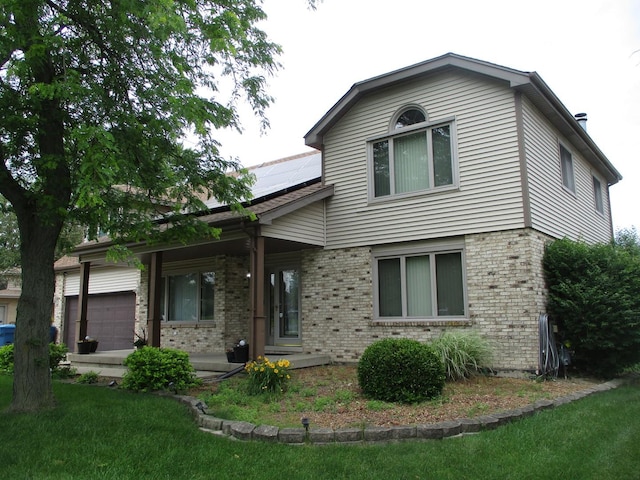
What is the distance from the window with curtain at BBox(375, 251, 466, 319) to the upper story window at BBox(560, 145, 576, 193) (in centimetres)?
383

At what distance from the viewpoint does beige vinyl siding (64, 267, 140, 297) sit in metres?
17.5

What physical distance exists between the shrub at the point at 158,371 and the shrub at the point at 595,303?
661 centimetres

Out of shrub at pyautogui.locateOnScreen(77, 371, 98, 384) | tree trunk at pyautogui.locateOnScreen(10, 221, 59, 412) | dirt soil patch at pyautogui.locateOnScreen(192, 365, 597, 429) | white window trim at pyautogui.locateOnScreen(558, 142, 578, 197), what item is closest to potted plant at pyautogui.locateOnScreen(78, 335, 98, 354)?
shrub at pyautogui.locateOnScreen(77, 371, 98, 384)

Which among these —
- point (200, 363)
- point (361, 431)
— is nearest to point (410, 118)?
point (200, 363)

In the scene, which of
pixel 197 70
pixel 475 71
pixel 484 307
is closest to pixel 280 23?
pixel 197 70

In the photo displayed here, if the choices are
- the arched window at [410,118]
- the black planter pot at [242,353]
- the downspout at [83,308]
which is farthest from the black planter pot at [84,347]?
the arched window at [410,118]

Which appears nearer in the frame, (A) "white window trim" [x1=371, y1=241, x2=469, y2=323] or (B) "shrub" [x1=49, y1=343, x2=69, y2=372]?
(A) "white window trim" [x1=371, y1=241, x2=469, y2=323]

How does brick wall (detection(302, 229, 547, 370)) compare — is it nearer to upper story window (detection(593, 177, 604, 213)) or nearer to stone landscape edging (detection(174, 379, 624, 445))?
stone landscape edging (detection(174, 379, 624, 445))

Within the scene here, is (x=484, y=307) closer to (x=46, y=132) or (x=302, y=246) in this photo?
(x=302, y=246)

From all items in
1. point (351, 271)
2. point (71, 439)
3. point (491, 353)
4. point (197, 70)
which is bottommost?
point (71, 439)

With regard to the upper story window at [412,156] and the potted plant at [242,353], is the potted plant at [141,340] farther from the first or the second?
the upper story window at [412,156]

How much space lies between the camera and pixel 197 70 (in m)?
8.59

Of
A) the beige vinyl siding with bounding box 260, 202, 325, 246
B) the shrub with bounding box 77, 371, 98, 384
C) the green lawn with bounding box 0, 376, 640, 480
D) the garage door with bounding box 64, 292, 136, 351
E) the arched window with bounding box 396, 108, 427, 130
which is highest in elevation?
the arched window with bounding box 396, 108, 427, 130

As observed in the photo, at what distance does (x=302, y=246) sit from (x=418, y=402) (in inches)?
228
